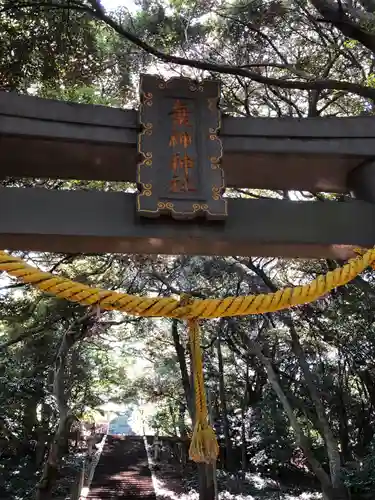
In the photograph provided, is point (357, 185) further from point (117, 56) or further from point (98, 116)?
point (117, 56)

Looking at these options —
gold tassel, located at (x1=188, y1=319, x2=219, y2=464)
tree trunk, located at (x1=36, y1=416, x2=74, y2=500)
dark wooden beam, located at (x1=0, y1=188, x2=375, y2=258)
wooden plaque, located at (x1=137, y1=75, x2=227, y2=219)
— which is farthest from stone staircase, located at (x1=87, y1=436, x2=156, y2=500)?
wooden plaque, located at (x1=137, y1=75, x2=227, y2=219)

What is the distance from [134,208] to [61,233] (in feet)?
1.17

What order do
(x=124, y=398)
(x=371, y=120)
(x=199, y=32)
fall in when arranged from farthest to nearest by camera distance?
1. (x=124, y=398)
2. (x=199, y=32)
3. (x=371, y=120)

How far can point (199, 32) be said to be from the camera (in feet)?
22.0

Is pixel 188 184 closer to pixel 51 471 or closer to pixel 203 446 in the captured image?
pixel 203 446

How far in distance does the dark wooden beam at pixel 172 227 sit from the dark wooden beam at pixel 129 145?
0.93 feet

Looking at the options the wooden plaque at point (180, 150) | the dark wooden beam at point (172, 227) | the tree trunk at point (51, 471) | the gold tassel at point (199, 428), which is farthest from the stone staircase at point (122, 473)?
the wooden plaque at point (180, 150)

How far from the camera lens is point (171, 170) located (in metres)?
2.39

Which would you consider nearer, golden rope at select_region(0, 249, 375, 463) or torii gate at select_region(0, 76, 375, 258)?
golden rope at select_region(0, 249, 375, 463)

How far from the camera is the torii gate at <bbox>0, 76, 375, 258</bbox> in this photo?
2.27m

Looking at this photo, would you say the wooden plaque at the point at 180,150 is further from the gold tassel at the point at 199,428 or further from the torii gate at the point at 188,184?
the gold tassel at the point at 199,428

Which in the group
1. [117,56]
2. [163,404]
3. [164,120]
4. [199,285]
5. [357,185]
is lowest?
[163,404]

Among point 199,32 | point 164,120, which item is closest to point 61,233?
point 164,120

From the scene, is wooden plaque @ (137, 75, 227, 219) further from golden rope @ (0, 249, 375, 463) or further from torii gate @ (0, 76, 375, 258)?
golden rope @ (0, 249, 375, 463)
